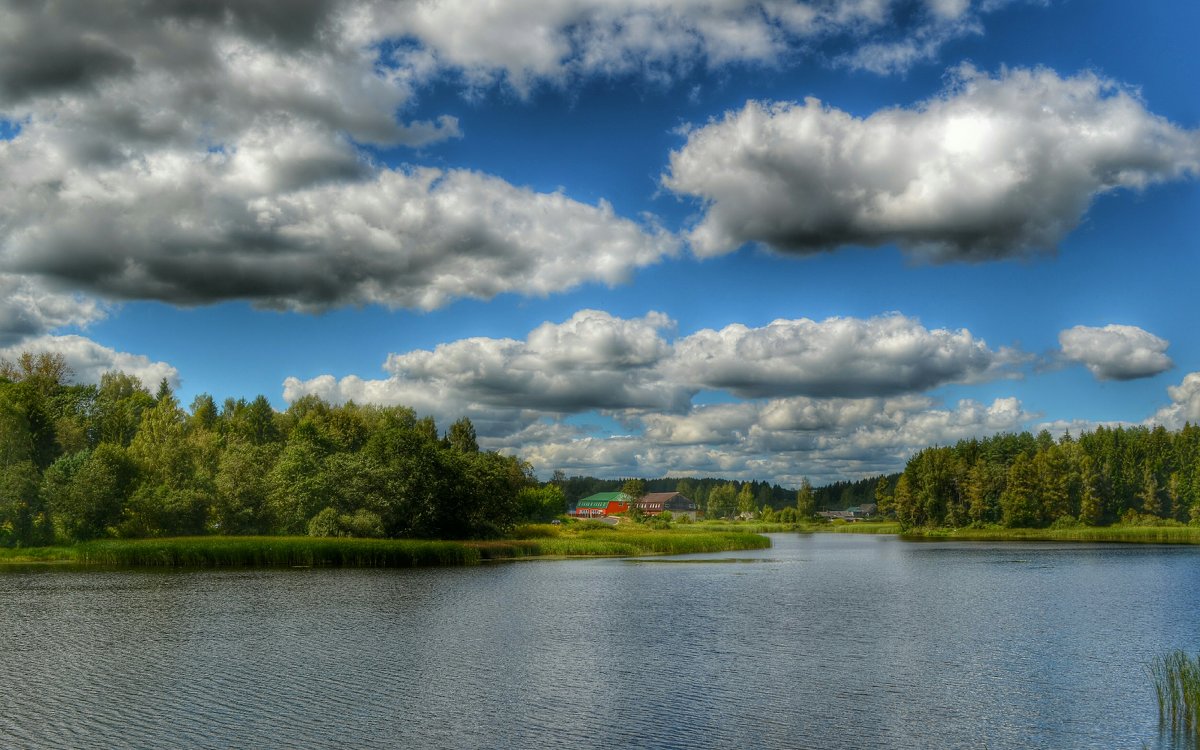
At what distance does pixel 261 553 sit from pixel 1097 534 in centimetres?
A: 12500

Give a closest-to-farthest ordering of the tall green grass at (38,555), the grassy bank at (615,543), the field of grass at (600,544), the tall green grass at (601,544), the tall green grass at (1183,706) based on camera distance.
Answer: the tall green grass at (1183,706) < the tall green grass at (38,555) < the tall green grass at (601,544) < the field of grass at (600,544) < the grassy bank at (615,543)

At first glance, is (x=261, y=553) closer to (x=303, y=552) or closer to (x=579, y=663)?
(x=303, y=552)

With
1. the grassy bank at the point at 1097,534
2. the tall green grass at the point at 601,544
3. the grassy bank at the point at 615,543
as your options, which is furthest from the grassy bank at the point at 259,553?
the grassy bank at the point at 1097,534

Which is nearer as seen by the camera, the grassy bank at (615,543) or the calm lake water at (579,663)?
the calm lake water at (579,663)

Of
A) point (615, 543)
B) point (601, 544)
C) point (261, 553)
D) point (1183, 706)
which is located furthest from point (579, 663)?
point (615, 543)

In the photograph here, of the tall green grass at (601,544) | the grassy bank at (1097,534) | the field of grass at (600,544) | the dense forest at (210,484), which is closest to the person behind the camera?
the dense forest at (210,484)

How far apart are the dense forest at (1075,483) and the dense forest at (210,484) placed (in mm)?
103483

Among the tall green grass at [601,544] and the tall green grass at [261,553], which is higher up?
the tall green grass at [261,553]

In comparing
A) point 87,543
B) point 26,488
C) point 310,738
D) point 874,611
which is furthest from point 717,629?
point 26,488

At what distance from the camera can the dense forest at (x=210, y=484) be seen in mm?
84688

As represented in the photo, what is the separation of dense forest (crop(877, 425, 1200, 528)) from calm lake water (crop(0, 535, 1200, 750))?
103m

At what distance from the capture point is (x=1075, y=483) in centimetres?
15825

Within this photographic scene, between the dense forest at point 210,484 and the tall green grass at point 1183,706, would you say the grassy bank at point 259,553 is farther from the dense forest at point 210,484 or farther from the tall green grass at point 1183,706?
the tall green grass at point 1183,706

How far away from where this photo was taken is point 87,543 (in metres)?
79.3
